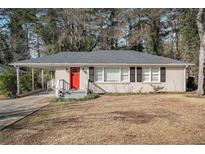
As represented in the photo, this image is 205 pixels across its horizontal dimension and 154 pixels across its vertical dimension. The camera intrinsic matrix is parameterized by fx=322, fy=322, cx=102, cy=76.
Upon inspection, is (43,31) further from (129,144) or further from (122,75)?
(129,144)

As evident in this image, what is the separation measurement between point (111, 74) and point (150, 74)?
2.98 metres

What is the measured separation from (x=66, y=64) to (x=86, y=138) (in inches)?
627

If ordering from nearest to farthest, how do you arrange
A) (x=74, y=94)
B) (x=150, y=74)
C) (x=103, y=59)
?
(x=74, y=94), (x=150, y=74), (x=103, y=59)

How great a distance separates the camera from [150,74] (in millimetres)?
24562

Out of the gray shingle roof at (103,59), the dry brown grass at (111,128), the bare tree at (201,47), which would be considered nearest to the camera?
the dry brown grass at (111,128)

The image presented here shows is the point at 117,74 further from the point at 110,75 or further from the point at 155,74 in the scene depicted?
the point at 155,74

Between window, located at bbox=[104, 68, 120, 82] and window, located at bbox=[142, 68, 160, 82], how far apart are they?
1.99m

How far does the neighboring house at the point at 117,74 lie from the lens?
24203 mm

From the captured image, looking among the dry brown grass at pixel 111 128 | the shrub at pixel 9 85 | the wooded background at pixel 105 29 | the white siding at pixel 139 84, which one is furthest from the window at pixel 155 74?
the wooded background at pixel 105 29

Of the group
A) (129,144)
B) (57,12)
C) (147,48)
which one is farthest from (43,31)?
(129,144)

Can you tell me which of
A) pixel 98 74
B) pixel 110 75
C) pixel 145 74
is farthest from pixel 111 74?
pixel 145 74

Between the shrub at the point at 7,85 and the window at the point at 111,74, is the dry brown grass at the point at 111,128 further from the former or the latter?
the window at the point at 111,74

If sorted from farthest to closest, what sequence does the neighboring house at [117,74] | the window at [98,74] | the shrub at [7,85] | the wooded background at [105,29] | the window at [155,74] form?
1. the wooded background at [105,29]
2. the window at [155,74]
3. the window at [98,74]
4. the neighboring house at [117,74]
5. the shrub at [7,85]

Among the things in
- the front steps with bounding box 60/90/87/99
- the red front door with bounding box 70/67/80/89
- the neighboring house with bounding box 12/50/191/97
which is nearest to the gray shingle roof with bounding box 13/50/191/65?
the neighboring house with bounding box 12/50/191/97
